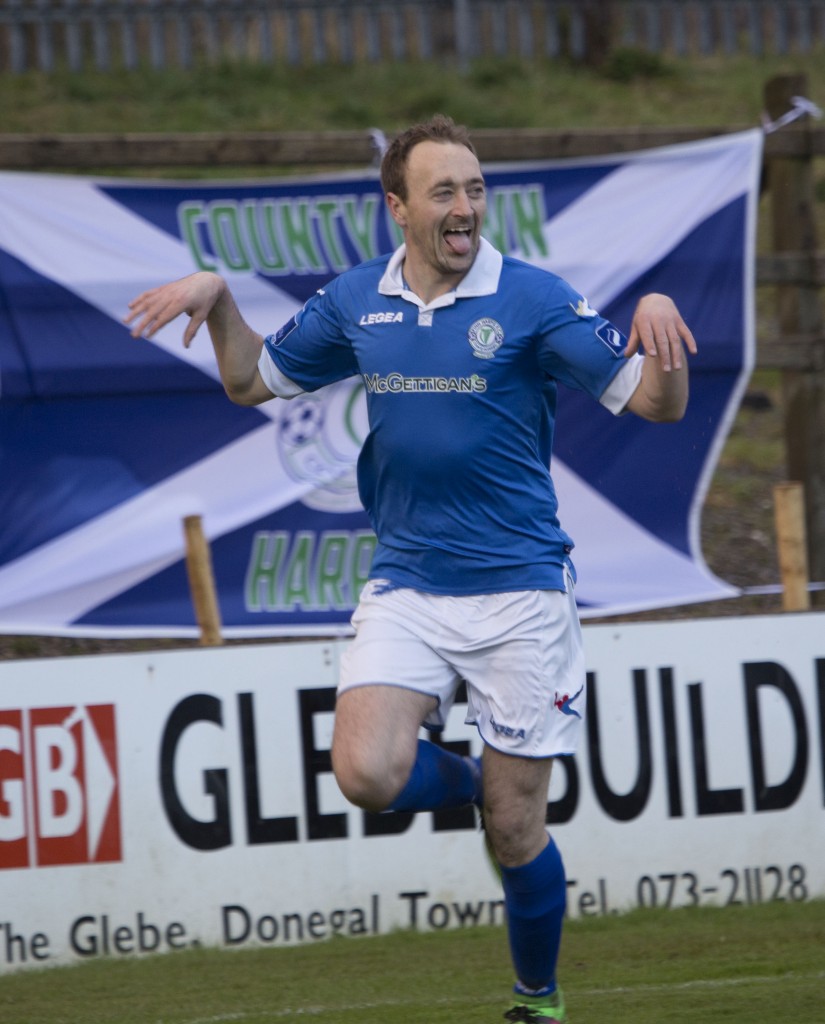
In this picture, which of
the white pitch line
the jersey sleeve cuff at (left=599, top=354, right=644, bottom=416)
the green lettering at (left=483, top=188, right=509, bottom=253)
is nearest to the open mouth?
the jersey sleeve cuff at (left=599, top=354, right=644, bottom=416)

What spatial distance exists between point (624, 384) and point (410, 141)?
872 millimetres

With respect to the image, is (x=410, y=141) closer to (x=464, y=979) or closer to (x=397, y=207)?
(x=397, y=207)

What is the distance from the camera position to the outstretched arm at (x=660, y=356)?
3633 millimetres

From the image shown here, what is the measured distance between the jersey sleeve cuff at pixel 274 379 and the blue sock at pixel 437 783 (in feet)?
3.33

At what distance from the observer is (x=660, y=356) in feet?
12.0

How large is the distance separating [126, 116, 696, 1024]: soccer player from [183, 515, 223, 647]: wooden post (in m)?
2.38

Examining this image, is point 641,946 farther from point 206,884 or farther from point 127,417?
point 127,417

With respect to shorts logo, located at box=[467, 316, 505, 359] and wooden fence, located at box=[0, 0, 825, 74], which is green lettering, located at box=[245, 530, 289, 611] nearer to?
shorts logo, located at box=[467, 316, 505, 359]

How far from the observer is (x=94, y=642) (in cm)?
898

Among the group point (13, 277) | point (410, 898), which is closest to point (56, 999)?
point (410, 898)

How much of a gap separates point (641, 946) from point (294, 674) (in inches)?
62.2

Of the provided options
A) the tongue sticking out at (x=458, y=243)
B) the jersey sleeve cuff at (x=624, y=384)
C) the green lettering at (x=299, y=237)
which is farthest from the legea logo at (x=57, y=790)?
the jersey sleeve cuff at (x=624, y=384)

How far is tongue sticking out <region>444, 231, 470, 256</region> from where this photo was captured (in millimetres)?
4027

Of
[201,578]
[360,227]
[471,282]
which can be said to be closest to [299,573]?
[201,578]
